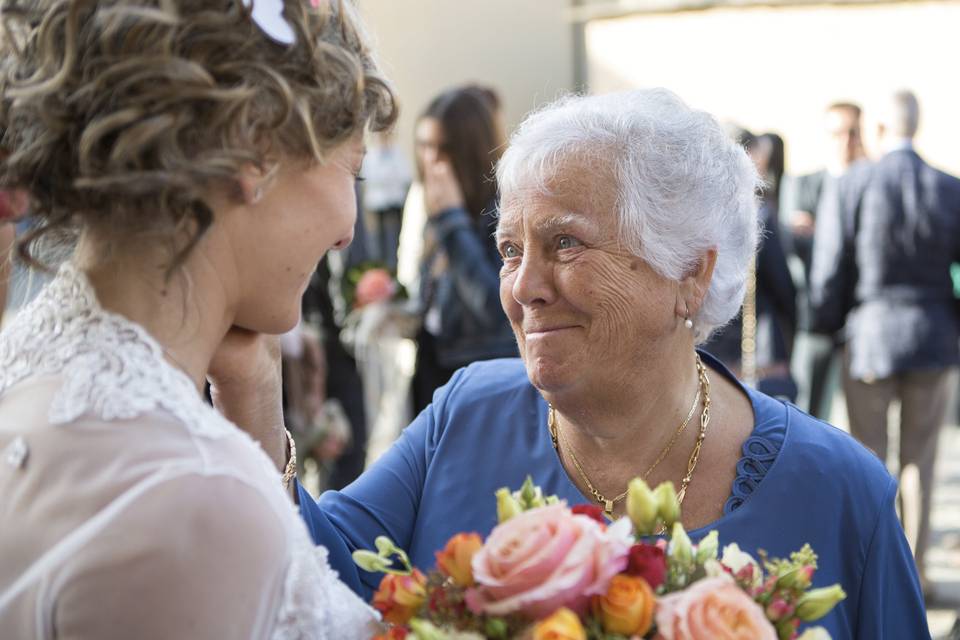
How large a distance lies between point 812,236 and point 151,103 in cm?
699

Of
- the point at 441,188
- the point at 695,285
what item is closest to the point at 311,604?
the point at 695,285

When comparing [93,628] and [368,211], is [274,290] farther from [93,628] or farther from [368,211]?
[368,211]

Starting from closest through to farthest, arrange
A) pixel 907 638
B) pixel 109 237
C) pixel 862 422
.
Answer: pixel 109 237 < pixel 907 638 < pixel 862 422

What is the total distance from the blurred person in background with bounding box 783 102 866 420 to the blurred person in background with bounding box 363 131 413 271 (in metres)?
2.49

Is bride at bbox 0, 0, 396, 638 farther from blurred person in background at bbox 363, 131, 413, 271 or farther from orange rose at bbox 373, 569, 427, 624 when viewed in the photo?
blurred person in background at bbox 363, 131, 413, 271

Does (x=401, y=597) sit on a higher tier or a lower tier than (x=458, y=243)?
higher

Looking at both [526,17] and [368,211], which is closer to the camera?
[368,211]

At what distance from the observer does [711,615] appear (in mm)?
1503

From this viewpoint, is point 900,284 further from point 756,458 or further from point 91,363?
point 91,363

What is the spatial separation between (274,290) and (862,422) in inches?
215

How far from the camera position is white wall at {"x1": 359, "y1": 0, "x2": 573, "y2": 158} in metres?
12.9

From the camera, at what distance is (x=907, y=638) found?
2.28 metres

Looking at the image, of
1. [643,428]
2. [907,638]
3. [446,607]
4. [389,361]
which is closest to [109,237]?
[446,607]

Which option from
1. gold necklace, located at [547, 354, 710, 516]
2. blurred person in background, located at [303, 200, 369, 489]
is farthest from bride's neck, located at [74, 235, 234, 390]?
blurred person in background, located at [303, 200, 369, 489]
